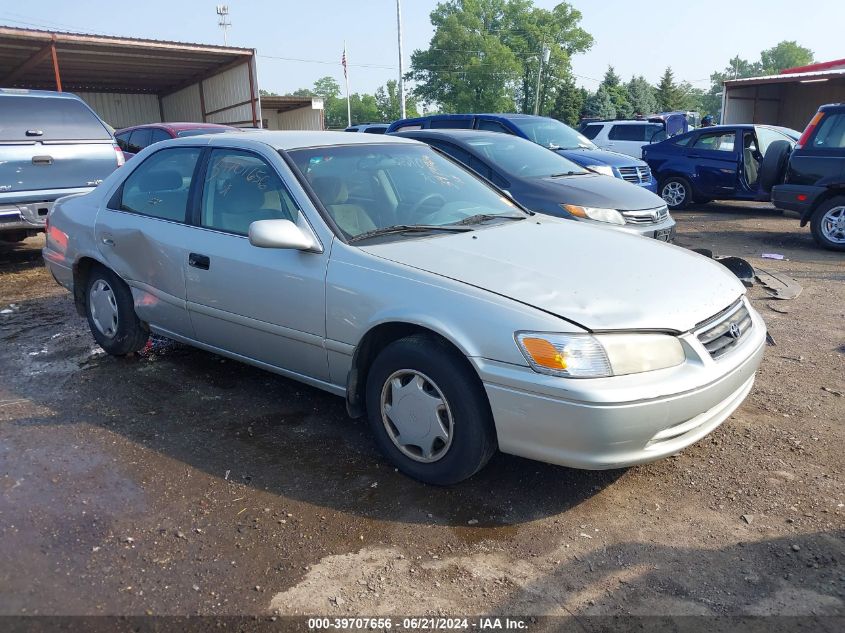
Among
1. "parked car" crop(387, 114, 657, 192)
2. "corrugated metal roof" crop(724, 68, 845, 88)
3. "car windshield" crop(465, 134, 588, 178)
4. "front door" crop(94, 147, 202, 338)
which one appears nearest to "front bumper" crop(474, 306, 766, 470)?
"front door" crop(94, 147, 202, 338)

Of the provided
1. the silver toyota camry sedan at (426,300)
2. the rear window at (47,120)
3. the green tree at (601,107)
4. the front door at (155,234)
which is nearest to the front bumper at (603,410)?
the silver toyota camry sedan at (426,300)

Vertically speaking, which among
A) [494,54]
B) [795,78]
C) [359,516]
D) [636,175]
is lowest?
[359,516]

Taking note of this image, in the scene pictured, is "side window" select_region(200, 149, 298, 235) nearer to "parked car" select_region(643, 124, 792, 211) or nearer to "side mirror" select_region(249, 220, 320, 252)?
"side mirror" select_region(249, 220, 320, 252)

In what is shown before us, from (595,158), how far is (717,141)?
3.64 metres

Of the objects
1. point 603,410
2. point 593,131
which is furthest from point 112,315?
point 593,131

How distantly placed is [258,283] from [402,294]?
99 cm

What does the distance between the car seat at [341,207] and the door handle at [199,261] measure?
813 millimetres

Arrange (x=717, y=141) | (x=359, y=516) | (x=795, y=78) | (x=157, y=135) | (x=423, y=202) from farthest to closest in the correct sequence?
(x=795, y=78) → (x=717, y=141) → (x=157, y=135) → (x=423, y=202) → (x=359, y=516)

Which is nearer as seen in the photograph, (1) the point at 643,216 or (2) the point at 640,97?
(1) the point at 643,216

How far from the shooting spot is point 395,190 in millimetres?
3975

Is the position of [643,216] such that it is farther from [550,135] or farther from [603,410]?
[603,410]

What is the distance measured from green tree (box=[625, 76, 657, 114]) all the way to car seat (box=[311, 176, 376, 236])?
172 ft

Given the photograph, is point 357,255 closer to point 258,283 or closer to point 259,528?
point 258,283

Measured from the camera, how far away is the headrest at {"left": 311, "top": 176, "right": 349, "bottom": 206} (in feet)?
11.9
